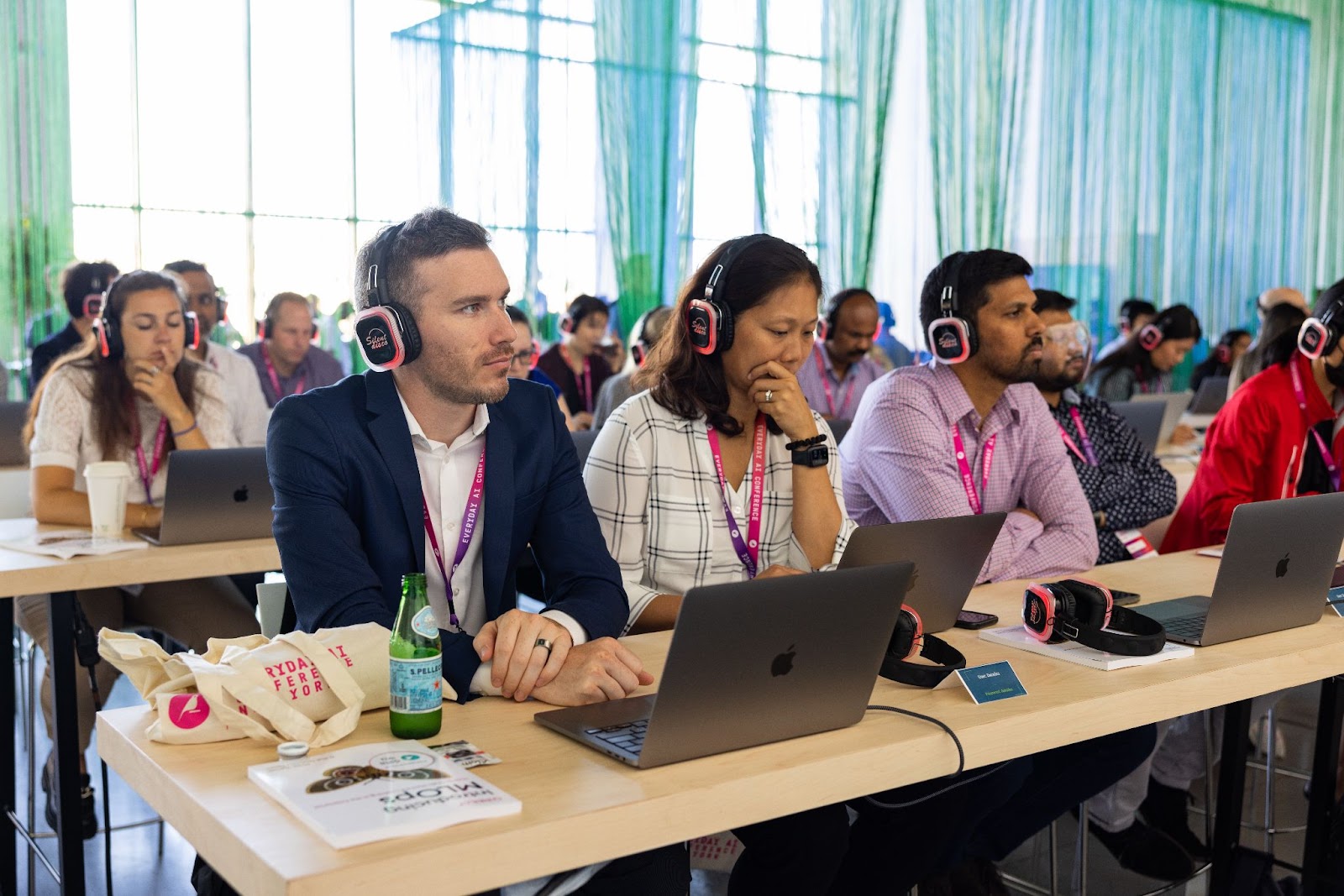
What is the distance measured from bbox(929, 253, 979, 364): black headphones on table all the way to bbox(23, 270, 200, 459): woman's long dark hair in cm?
188

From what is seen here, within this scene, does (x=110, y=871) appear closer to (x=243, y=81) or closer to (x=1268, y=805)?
(x=1268, y=805)

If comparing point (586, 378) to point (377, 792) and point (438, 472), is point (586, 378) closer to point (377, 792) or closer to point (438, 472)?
point (438, 472)

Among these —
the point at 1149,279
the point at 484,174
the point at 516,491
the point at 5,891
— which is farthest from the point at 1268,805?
the point at 1149,279

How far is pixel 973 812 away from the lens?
212 cm

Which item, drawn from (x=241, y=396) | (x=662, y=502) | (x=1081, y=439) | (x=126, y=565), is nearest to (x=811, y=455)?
(x=662, y=502)

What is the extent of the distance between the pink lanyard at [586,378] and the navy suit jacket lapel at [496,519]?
4.91 metres

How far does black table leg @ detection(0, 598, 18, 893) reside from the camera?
2.48 m

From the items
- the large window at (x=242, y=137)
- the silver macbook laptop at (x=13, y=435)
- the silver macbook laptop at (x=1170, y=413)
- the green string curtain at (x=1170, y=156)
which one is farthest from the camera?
the green string curtain at (x=1170, y=156)

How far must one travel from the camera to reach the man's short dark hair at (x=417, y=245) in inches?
76.0

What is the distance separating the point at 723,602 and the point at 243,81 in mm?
5939

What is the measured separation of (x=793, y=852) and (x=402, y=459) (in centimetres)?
81

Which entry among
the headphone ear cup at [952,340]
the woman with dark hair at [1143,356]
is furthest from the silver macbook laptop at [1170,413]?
the headphone ear cup at [952,340]

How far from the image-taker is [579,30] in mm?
7328

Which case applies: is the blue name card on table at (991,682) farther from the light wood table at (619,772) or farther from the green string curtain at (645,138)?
the green string curtain at (645,138)
